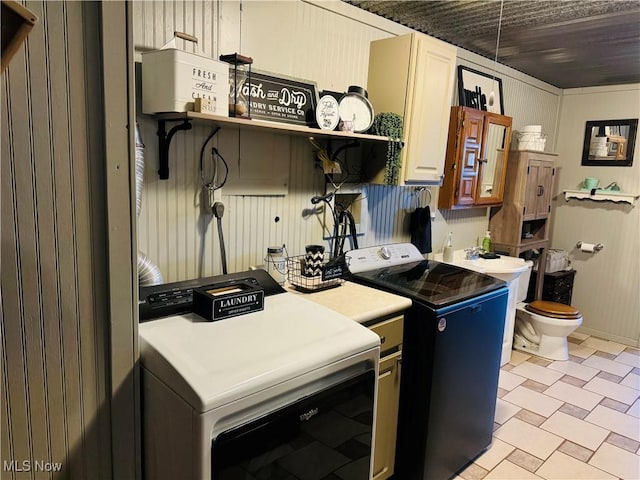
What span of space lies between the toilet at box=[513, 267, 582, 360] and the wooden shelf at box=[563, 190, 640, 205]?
1.29 metres

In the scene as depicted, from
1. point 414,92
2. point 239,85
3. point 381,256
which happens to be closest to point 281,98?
point 239,85

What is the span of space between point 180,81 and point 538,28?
2.42 metres

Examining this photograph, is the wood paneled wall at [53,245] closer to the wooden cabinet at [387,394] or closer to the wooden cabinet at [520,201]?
the wooden cabinet at [387,394]

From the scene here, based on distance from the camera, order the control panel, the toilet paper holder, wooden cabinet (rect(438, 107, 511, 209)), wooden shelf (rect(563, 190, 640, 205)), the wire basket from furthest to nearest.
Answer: the toilet paper holder < wooden shelf (rect(563, 190, 640, 205)) < wooden cabinet (rect(438, 107, 511, 209)) < the control panel < the wire basket

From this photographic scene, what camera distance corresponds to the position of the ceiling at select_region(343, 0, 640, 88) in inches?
99.9

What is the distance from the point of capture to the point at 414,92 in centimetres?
246

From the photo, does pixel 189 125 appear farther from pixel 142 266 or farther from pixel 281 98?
pixel 142 266

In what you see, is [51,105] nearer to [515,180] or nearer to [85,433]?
[85,433]

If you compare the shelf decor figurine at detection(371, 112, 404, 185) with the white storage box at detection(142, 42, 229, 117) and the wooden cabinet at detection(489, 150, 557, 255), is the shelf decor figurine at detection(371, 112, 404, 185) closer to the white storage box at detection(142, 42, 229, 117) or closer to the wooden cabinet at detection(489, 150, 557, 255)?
the white storage box at detection(142, 42, 229, 117)

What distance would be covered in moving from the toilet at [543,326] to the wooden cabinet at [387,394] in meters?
2.09

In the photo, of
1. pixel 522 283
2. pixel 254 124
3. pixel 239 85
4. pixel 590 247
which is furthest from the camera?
pixel 590 247

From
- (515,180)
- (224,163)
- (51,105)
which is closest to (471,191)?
(515,180)

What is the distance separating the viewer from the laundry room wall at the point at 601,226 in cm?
434

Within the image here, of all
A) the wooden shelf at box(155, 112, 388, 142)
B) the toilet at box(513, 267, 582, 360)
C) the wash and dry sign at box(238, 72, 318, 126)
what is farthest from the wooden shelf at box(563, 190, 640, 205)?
the wash and dry sign at box(238, 72, 318, 126)
